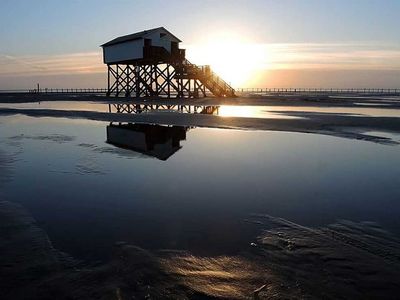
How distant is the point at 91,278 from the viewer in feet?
15.3

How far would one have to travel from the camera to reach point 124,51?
188 feet

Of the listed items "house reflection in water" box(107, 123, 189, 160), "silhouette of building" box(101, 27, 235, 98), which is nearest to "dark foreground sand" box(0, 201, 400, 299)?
"house reflection in water" box(107, 123, 189, 160)

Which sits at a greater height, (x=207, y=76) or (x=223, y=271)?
(x=207, y=76)

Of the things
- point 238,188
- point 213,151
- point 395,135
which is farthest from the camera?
point 395,135

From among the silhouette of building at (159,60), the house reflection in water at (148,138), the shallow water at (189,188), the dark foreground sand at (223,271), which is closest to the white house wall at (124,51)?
the silhouette of building at (159,60)

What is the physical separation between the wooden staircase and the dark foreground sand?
50038mm

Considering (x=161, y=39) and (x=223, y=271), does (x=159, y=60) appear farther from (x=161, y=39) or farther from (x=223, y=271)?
(x=223, y=271)

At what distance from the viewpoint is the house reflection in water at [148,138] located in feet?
46.7

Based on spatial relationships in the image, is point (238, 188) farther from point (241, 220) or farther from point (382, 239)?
point (382, 239)

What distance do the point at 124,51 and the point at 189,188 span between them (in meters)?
51.6

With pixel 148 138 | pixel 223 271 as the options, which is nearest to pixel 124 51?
pixel 148 138

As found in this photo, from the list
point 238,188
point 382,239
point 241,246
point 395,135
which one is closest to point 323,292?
point 241,246

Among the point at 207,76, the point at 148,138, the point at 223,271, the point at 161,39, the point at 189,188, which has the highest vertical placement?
the point at 161,39

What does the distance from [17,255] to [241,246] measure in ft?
9.92
